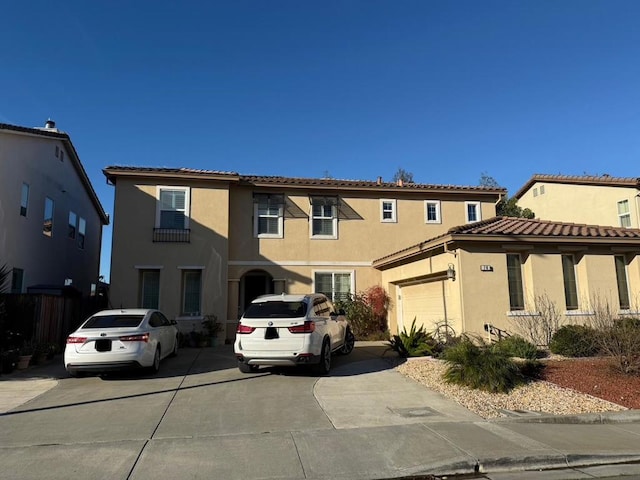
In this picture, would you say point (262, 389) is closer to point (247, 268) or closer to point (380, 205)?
point (247, 268)

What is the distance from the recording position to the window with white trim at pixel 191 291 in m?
16.9

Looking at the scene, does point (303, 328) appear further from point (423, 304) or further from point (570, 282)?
point (570, 282)

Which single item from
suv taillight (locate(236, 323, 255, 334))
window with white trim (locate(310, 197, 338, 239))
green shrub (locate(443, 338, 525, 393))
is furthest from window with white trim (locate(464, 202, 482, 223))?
suv taillight (locate(236, 323, 255, 334))

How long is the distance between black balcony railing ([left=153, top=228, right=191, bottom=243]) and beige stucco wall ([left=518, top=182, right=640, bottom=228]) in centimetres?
1762

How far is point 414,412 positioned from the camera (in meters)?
7.37

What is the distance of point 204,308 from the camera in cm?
1672

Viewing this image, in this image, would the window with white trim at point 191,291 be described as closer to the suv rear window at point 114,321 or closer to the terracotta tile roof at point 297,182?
the terracotta tile roof at point 297,182

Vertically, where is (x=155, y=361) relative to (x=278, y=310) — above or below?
below

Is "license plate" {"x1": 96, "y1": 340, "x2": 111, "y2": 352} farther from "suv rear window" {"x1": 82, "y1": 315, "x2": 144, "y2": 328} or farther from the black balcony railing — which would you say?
the black balcony railing

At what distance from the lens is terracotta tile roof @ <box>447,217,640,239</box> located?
506 inches

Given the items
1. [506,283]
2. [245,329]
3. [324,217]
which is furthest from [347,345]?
[324,217]

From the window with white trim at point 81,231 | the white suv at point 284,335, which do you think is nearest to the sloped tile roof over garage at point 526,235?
the white suv at point 284,335

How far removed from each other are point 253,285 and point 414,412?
41.7 feet

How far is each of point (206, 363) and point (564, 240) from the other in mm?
10622
